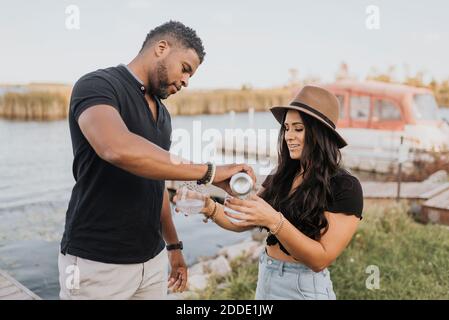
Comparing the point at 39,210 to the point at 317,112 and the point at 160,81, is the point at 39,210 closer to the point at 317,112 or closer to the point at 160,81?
the point at 160,81

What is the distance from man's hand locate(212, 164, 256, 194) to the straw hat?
0.36 m

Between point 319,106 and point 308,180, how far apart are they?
0.31 meters

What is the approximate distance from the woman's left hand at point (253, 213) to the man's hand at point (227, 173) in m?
0.10

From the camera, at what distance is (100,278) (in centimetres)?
188

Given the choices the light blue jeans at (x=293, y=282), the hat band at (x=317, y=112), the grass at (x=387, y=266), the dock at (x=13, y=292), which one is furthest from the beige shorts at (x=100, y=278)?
the grass at (x=387, y=266)

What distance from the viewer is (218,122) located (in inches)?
395

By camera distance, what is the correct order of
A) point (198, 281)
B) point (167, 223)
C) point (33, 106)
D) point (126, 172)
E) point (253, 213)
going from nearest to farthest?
point (253, 213) → point (126, 172) → point (167, 223) → point (198, 281) → point (33, 106)

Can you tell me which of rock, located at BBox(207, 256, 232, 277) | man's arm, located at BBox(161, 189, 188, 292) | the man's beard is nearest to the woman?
man's arm, located at BBox(161, 189, 188, 292)

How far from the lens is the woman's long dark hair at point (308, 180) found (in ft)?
5.98

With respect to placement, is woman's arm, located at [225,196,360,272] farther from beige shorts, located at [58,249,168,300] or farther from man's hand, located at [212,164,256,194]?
beige shorts, located at [58,249,168,300]

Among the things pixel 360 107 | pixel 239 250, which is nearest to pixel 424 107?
pixel 360 107

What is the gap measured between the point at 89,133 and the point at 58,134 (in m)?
7.09
